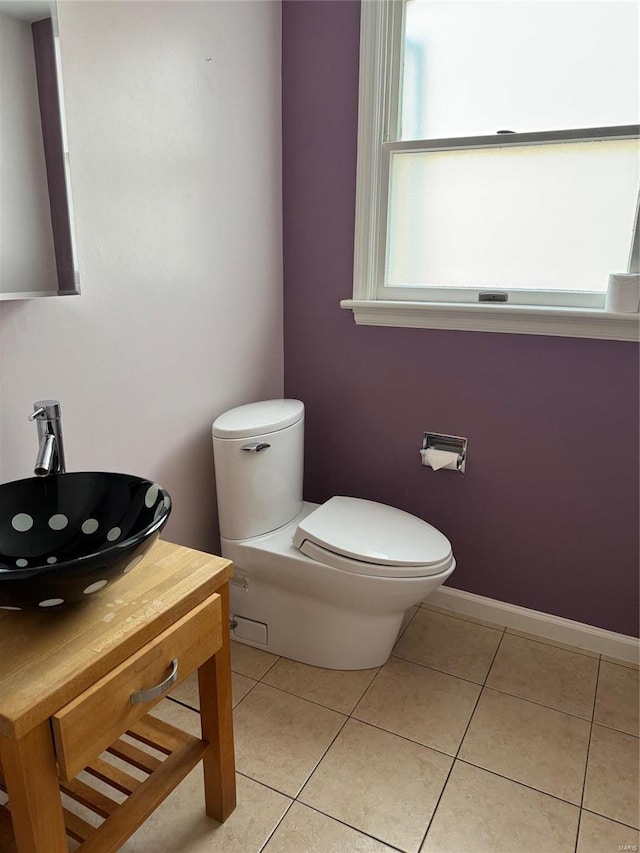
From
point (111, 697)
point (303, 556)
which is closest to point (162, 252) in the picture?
point (303, 556)

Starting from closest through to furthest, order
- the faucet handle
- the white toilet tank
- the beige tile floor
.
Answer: the faucet handle < the beige tile floor < the white toilet tank

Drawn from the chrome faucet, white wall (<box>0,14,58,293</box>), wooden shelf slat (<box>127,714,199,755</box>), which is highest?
white wall (<box>0,14,58,293</box>)

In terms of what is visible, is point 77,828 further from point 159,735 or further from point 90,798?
point 159,735

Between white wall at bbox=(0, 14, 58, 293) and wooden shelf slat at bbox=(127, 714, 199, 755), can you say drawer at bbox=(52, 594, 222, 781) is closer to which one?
wooden shelf slat at bbox=(127, 714, 199, 755)

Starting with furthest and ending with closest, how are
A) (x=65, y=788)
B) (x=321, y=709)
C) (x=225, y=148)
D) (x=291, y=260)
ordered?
(x=291, y=260)
(x=225, y=148)
(x=321, y=709)
(x=65, y=788)

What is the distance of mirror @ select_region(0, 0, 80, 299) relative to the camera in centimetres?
120

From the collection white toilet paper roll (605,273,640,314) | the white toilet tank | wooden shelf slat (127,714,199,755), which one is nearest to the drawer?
wooden shelf slat (127,714,199,755)

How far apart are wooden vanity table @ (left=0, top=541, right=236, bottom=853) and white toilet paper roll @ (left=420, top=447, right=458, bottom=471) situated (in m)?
0.96

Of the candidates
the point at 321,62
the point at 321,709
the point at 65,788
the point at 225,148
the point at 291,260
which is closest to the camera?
the point at 65,788

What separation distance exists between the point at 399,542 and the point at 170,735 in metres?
0.77

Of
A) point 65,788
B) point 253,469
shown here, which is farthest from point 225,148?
point 65,788

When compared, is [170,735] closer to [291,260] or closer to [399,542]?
[399,542]

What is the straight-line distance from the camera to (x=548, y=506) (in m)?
1.93

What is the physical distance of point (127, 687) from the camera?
1.01m
